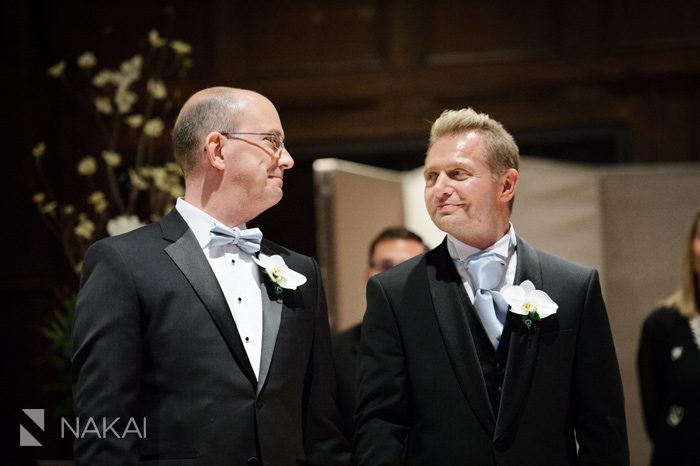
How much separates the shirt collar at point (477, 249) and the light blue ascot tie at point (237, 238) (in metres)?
0.54

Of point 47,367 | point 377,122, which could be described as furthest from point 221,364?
point 377,122

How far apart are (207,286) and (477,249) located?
75 centimetres

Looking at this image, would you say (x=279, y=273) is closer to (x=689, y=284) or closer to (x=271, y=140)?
(x=271, y=140)

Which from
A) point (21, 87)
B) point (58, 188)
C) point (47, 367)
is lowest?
point (47, 367)

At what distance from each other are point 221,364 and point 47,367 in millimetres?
3579

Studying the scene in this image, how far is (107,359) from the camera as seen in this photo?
2.31m

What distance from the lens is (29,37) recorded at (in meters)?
6.34

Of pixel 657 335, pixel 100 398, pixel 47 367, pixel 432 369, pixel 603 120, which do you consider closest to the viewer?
pixel 100 398

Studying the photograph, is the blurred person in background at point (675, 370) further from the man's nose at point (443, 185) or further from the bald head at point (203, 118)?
the bald head at point (203, 118)

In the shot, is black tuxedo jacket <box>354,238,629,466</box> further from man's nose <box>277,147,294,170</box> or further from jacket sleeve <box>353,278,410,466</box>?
man's nose <box>277,147,294,170</box>

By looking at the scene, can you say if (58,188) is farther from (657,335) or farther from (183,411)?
(183,411)


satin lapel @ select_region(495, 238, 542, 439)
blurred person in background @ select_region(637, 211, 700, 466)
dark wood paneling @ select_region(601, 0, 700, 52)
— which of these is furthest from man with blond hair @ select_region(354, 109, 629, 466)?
dark wood paneling @ select_region(601, 0, 700, 52)

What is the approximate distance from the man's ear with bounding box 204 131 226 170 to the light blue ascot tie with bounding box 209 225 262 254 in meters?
0.17

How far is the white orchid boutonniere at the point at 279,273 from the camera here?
2.61m
